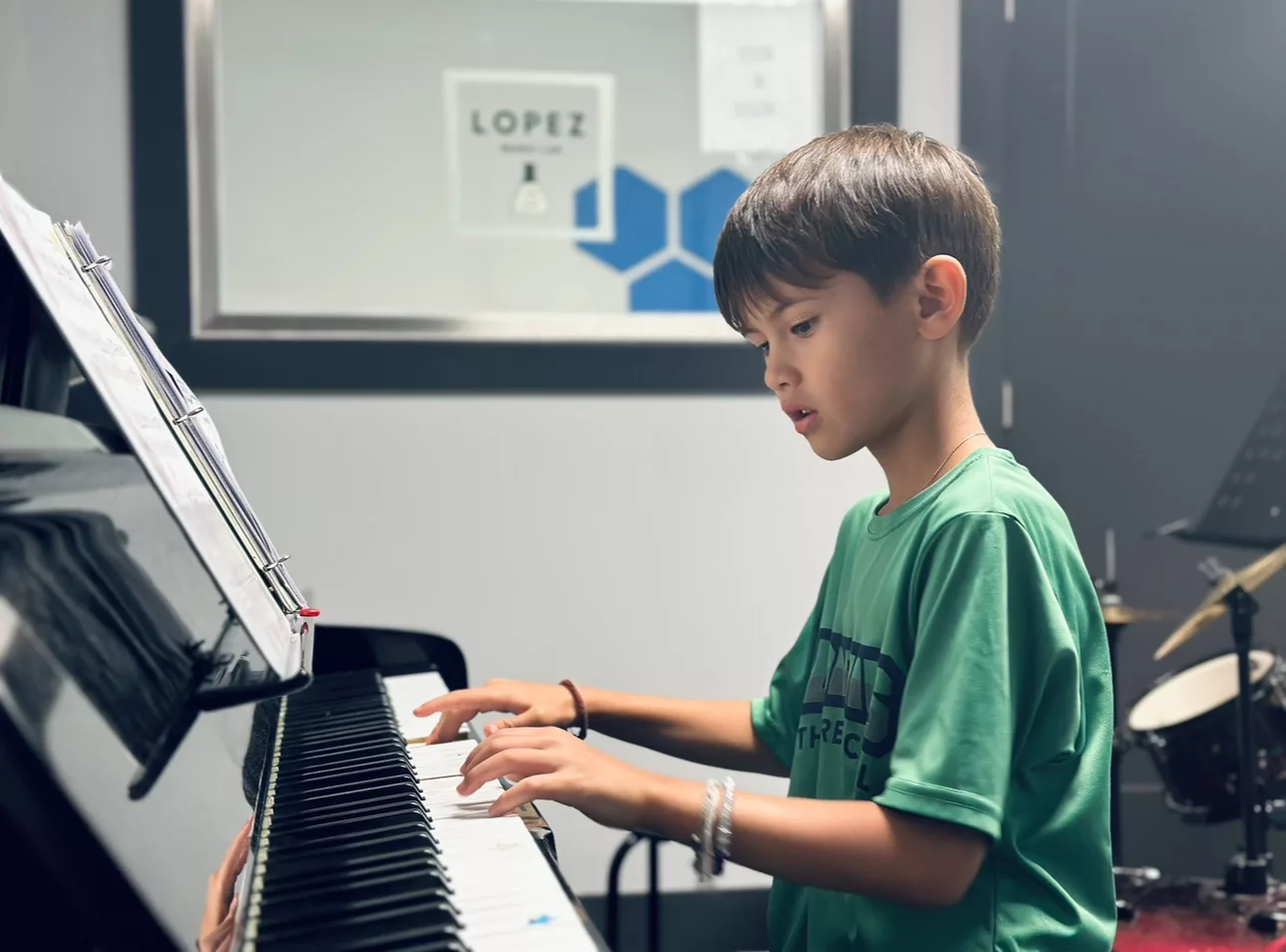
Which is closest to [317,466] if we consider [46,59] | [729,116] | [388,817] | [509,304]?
[509,304]

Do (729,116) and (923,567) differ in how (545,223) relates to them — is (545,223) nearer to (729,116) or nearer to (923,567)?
(729,116)

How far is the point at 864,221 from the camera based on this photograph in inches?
33.8

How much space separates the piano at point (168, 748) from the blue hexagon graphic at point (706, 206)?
1154 mm

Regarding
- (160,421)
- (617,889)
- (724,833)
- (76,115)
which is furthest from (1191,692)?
(76,115)

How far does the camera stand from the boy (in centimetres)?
72

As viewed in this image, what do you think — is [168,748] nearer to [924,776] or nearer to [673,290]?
[924,776]

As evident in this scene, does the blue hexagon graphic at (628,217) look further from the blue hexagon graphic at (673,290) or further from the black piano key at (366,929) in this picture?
the black piano key at (366,929)

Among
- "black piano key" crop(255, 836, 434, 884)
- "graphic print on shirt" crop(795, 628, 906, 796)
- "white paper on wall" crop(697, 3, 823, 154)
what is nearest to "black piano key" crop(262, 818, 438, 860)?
"black piano key" crop(255, 836, 434, 884)

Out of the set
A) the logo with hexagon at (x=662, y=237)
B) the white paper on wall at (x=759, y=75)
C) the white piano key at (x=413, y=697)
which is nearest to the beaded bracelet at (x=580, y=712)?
the white piano key at (x=413, y=697)

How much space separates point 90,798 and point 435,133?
1.53 metres

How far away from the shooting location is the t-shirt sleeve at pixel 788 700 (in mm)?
1066

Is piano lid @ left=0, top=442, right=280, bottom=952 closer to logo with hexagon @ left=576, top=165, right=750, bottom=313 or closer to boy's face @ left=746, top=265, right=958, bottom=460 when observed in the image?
boy's face @ left=746, top=265, right=958, bottom=460

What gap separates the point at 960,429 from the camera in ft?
2.93

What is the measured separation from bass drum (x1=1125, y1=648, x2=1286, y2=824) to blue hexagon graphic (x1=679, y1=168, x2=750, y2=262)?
1067mm
